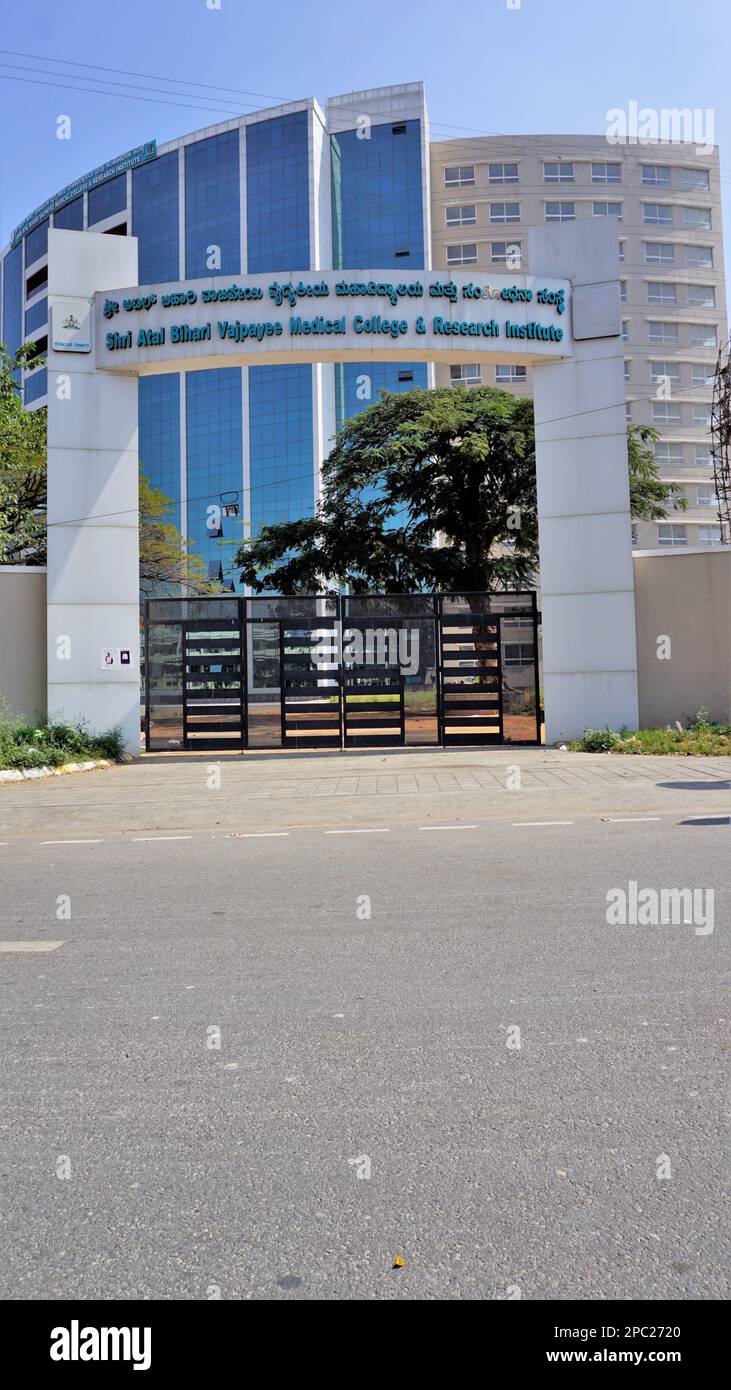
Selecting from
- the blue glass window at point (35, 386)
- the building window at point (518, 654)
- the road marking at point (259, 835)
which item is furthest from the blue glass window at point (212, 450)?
the road marking at point (259, 835)

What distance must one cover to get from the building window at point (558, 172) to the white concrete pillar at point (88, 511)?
169ft

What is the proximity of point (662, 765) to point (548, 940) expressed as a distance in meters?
9.17

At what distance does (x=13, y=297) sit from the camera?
237ft

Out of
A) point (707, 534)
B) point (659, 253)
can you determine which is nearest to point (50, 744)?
point (707, 534)

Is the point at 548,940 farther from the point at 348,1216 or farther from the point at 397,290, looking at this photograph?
the point at 397,290

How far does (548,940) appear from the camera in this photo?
516 centimetres

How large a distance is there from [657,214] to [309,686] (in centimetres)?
5599

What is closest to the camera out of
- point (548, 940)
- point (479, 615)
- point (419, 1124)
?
point (419, 1124)

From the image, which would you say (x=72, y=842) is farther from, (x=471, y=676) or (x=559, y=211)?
(x=559, y=211)

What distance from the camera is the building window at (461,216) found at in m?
58.9

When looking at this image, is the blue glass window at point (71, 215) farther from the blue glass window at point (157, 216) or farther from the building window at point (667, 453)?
the building window at point (667, 453)

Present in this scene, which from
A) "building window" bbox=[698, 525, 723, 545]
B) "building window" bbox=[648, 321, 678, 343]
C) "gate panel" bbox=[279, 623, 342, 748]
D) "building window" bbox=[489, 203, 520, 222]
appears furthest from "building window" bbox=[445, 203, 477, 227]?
"gate panel" bbox=[279, 623, 342, 748]
